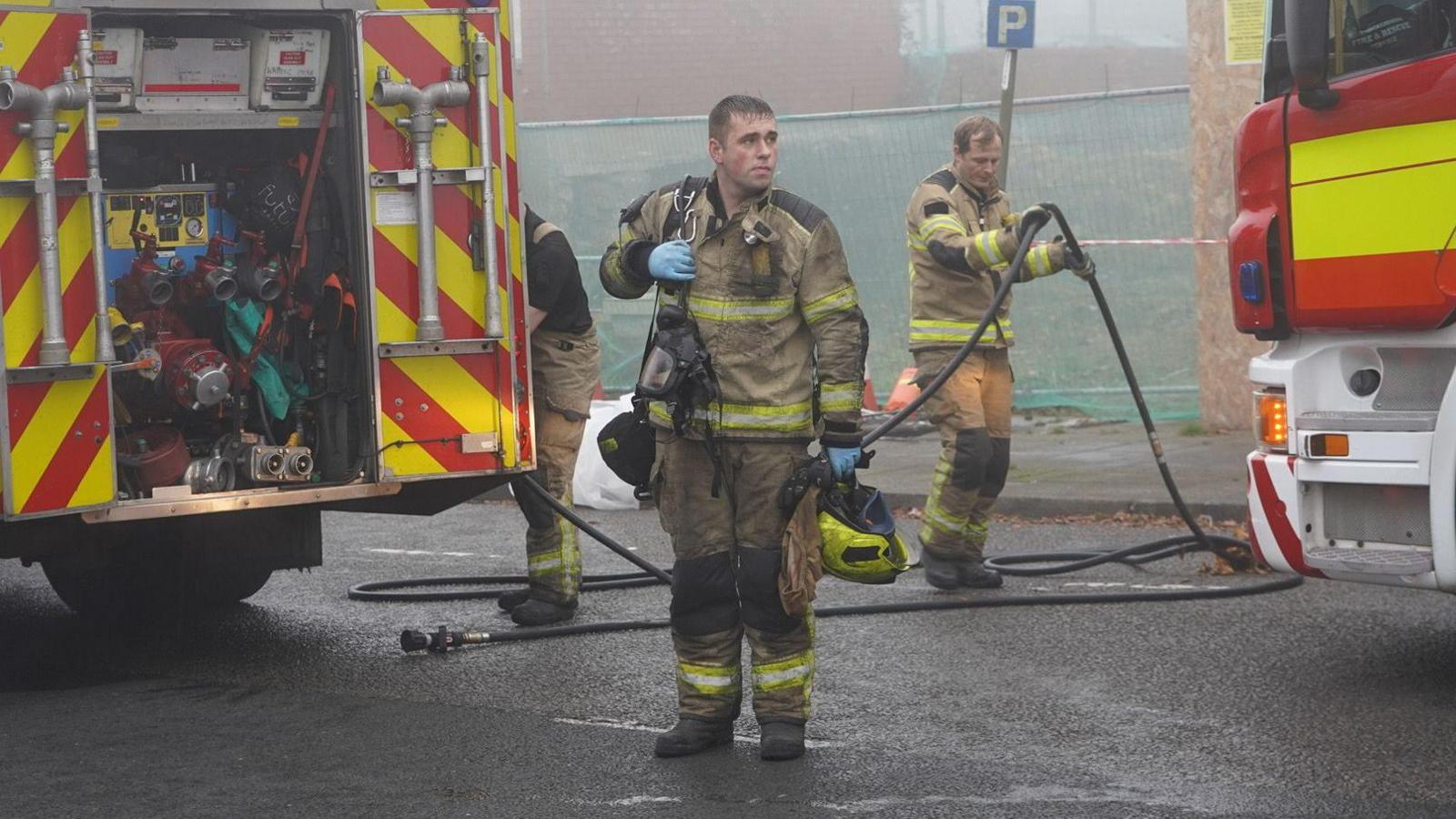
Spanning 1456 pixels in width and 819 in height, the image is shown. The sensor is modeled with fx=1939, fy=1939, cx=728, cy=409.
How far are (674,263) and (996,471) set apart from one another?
10.0 ft

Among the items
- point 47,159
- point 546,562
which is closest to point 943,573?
point 546,562

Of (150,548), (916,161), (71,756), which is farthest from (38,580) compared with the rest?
(916,161)

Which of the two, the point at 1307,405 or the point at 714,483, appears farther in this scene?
the point at 1307,405

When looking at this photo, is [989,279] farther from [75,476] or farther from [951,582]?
[75,476]

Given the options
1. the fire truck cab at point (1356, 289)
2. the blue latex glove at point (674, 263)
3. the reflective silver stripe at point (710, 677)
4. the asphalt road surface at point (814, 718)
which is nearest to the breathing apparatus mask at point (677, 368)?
the blue latex glove at point (674, 263)

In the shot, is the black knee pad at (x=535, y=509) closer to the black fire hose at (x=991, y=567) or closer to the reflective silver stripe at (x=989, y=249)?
the black fire hose at (x=991, y=567)

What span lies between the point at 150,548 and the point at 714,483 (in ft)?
8.58

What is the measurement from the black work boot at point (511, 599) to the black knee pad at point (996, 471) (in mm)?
1936

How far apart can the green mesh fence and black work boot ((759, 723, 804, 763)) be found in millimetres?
8886

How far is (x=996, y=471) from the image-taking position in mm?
8094

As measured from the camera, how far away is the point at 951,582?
8008 mm

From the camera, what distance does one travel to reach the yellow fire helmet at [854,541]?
5.30m

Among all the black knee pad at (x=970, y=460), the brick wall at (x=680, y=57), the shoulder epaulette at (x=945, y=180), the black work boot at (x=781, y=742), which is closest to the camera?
the black work boot at (x=781, y=742)

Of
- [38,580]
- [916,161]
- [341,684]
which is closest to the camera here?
[341,684]
